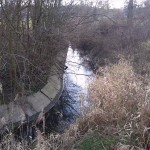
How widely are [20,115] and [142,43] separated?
9.60 meters

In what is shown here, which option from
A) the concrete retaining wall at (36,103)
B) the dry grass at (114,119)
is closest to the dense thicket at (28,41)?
the concrete retaining wall at (36,103)

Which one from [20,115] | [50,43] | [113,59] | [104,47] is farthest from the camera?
[104,47]

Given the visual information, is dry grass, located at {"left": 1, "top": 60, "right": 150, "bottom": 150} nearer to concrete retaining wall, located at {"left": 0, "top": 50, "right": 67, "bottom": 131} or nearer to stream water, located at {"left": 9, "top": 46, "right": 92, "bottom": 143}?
stream water, located at {"left": 9, "top": 46, "right": 92, "bottom": 143}

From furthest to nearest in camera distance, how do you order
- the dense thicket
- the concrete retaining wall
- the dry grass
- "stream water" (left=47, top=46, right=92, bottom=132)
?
"stream water" (left=47, top=46, right=92, bottom=132)
the dense thicket
the concrete retaining wall
the dry grass

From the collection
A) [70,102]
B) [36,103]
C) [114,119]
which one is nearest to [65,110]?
[70,102]

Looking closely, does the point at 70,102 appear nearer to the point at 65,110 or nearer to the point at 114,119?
the point at 65,110

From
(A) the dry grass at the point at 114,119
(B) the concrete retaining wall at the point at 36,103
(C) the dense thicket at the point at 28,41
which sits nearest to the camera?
(A) the dry grass at the point at 114,119

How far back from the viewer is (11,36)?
24.8 feet

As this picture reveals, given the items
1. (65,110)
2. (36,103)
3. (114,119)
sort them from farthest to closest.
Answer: (65,110), (36,103), (114,119)

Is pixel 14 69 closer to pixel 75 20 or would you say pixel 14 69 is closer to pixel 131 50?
pixel 75 20

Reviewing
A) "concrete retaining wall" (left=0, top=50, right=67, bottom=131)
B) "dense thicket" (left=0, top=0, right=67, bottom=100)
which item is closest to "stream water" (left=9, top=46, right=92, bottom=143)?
"concrete retaining wall" (left=0, top=50, right=67, bottom=131)

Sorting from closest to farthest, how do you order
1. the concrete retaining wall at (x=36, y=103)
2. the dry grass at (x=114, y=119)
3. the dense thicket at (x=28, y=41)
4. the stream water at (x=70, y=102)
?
1. the dry grass at (x=114, y=119)
2. the concrete retaining wall at (x=36, y=103)
3. the dense thicket at (x=28, y=41)
4. the stream water at (x=70, y=102)

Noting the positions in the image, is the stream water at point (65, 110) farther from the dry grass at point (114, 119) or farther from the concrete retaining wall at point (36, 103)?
the dry grass at point (114, 119)

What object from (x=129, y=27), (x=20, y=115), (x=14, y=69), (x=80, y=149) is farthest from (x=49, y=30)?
(x=129, y=27)
